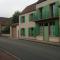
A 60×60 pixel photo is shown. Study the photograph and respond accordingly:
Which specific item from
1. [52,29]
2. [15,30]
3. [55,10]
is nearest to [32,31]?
[52,29]

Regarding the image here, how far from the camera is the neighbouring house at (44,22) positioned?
37.8 metres

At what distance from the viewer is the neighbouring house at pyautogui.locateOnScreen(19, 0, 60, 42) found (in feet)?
124

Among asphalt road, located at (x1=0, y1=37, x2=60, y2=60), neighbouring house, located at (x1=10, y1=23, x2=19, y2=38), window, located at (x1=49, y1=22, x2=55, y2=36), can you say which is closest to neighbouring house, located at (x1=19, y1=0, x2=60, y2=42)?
window, located at (x1=49, y1=22, x2=55, y2=36)

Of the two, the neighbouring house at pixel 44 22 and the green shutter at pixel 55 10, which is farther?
the neighbouring house at pixel 44 22

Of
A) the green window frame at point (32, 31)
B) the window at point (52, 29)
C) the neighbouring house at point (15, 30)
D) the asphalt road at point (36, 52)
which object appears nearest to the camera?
the asphalt road at point (36, 52)

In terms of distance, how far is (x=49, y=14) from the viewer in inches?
1554

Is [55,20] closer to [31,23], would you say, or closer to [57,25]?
[57,25]

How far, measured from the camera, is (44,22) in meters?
Result: 41.9

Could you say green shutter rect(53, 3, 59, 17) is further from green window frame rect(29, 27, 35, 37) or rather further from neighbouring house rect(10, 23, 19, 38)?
neighbouring house rect(10, 23, 19, 38)

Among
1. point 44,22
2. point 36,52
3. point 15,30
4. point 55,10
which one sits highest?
point 55,10

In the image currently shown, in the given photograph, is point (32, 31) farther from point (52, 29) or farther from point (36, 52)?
point (36, 52)

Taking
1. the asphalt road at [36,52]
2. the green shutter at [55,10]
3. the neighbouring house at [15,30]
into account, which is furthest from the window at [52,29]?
the neighbouring house at [15,30]

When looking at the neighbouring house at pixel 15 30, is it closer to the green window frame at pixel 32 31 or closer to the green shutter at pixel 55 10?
the green window frame at pixel 32 31

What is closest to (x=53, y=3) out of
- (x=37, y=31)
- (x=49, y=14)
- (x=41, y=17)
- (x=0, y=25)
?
(x=49, y=14)
